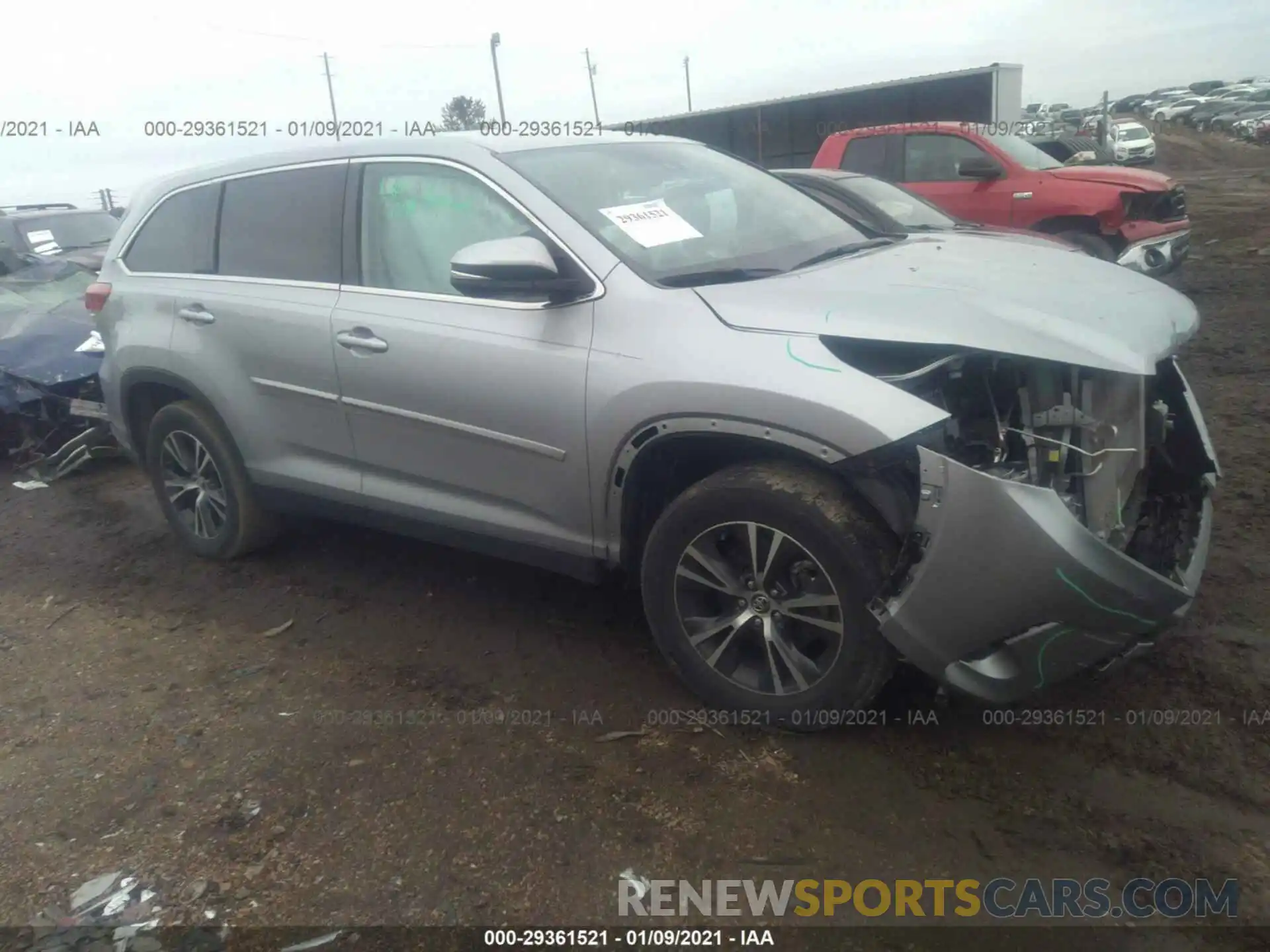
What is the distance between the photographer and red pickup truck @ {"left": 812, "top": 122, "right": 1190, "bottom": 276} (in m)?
8.70

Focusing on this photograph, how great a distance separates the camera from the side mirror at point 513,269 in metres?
2.99

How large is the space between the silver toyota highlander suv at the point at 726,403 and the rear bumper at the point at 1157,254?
532 centimetres

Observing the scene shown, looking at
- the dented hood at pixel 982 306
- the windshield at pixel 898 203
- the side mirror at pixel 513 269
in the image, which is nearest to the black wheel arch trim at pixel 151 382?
the side mirror at pixel 513 269

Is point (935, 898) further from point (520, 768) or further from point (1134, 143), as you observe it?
point (1134, 143)

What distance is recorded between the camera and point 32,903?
2650mm

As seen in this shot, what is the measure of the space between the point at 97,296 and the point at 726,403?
11.2ft

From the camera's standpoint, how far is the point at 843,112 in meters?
14.0

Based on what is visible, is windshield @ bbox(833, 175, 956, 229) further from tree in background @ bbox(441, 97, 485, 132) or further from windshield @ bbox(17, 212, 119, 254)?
tree in background @ bbox(441, 97, 485, 132)

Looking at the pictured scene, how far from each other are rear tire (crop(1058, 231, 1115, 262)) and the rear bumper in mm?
123

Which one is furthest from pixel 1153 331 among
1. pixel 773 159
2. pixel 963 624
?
pixel 773 159

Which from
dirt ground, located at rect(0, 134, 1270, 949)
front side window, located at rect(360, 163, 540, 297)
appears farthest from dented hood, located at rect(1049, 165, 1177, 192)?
front side window, located at rect(360, 163, 540, 297)

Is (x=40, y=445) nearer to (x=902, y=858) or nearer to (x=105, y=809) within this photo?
(x=105, y=809)

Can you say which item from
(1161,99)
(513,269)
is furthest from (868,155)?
(1161,99)

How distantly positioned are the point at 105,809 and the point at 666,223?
2.49 meters
